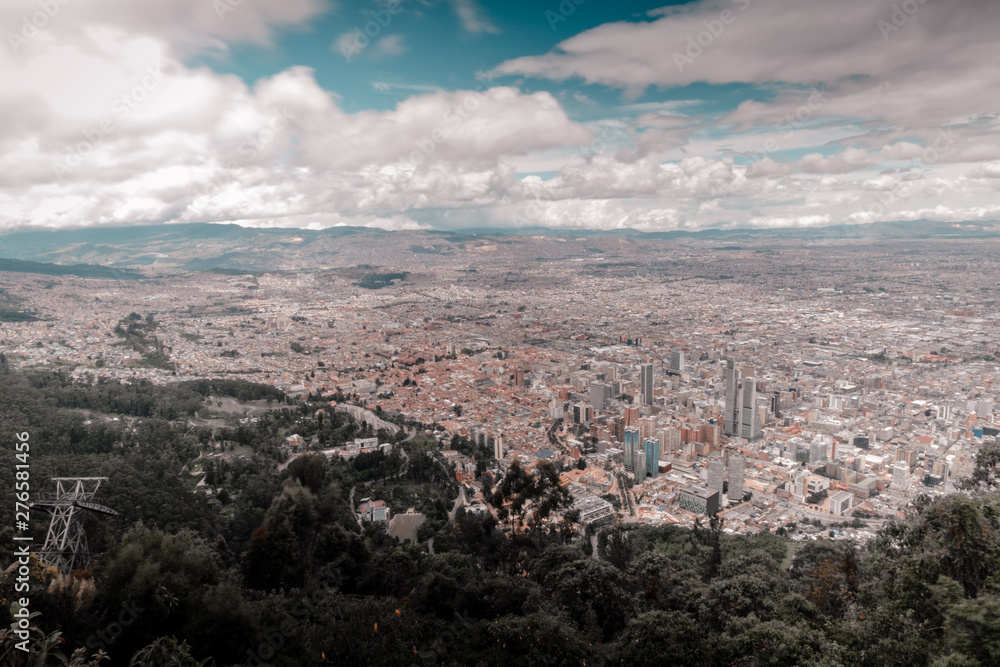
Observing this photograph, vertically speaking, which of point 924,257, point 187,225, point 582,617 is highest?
point 187,225

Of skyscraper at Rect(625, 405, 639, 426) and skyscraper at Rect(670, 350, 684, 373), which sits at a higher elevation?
skyscraper at Rect(670, 350, 684, 373)

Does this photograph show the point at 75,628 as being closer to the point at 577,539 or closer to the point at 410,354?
the point at 577,539

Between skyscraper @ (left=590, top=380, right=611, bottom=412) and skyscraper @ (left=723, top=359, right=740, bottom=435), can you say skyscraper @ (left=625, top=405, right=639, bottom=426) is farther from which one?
skyscraper @ (left=723, top=359, right=740, bottom=435)

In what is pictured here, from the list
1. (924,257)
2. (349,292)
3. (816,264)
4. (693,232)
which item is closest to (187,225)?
(349,292)

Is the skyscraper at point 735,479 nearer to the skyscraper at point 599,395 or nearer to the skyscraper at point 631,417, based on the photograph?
the skyscraper at point 631,417

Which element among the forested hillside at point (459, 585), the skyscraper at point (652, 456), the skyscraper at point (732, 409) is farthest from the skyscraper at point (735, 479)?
the skyscraper at point (732, 409)

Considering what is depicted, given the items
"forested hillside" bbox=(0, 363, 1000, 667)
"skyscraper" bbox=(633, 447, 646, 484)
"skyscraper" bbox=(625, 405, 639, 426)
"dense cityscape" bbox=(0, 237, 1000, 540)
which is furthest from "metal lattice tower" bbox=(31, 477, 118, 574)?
"skyscraper" bbox=(625, 405, 639, 426)

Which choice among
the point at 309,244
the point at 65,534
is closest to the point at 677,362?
the point at 65,534
